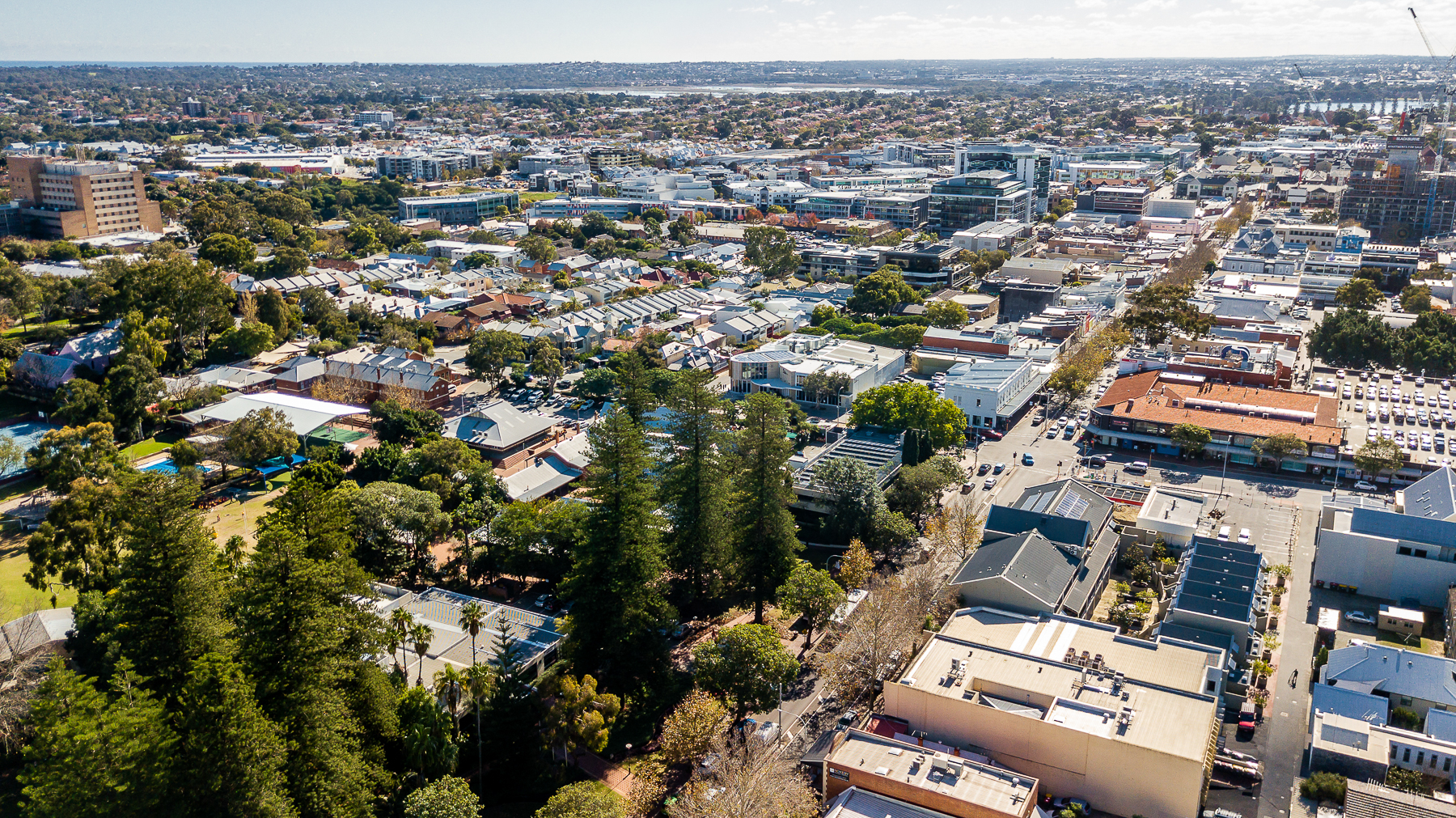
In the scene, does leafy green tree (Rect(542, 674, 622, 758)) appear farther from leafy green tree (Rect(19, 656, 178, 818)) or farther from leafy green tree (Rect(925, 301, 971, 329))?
leafy green tree (Rect(925, 301, 971, 329))

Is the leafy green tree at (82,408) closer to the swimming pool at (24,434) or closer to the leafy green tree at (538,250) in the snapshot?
the swimming pool at (24,434)

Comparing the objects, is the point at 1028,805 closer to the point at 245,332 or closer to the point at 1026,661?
the point at 1026,661

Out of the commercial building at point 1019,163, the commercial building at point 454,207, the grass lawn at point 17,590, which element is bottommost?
the grass lawn at point 17,590

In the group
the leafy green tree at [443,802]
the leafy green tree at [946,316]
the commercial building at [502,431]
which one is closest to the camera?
the leafy green tree at [443,802]

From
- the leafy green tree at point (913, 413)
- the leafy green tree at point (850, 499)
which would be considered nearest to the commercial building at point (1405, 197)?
the leafy green tree at point (913, 413)

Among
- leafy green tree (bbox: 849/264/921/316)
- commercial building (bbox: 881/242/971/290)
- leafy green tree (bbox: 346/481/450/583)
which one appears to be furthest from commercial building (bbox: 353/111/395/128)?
leafy green tree (bbox: 346/481/450/583)

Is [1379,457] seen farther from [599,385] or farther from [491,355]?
[491,355]

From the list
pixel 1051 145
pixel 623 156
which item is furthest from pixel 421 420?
pixel 1051 145
